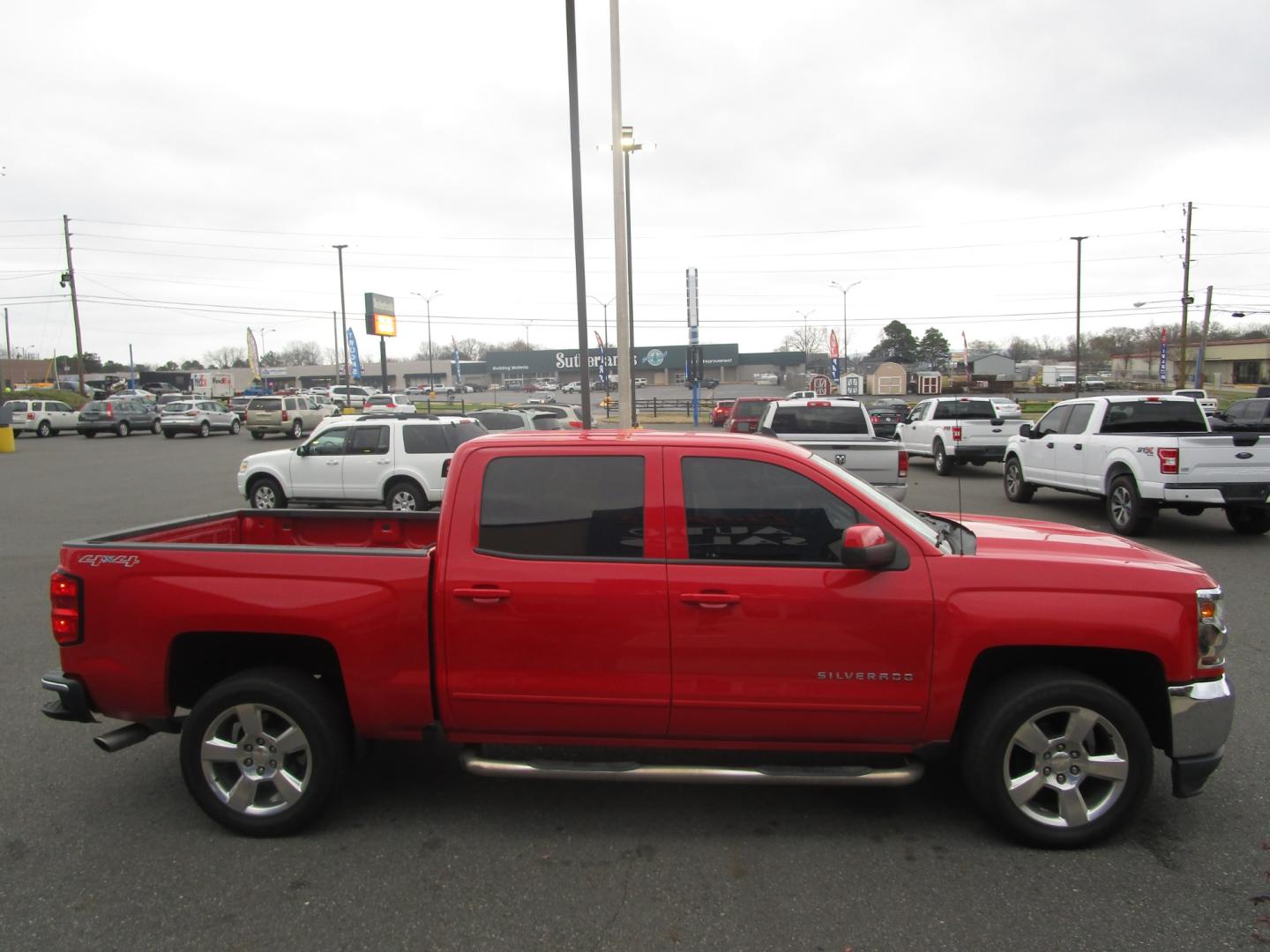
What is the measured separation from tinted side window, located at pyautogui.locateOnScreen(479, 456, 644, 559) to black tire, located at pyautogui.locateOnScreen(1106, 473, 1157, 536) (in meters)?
9.60

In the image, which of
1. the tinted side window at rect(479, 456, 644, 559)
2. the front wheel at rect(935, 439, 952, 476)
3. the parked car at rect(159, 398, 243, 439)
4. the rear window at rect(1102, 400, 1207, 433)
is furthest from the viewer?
the parked car at rect(159, 398, 243, 439)

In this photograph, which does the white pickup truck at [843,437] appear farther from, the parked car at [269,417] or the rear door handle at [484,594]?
the parked car at [269,417]

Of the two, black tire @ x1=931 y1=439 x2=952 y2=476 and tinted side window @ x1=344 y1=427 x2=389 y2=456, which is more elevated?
tinted side window @ x1=344 y1=427 x2=389 y2=456

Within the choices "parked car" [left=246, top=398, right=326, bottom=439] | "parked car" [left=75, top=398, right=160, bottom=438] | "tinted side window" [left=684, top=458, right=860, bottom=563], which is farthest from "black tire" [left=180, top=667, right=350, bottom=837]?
"parked car" [left=75, top=398, right=160, bottom=438]

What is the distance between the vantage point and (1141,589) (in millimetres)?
3439

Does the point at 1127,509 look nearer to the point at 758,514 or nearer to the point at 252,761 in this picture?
the point at 758,514

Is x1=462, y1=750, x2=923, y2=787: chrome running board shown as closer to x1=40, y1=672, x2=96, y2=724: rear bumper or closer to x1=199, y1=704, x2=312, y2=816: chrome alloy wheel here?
x1=199, y1=704, x2=312, y2=816: chrome alloy wheel

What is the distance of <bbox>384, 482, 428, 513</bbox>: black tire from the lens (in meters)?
13.9

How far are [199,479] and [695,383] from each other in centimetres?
2902

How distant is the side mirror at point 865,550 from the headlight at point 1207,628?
1295 millimetres

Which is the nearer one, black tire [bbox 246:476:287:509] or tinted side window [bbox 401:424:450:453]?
tinted side window [bbox 401:424:450:453]

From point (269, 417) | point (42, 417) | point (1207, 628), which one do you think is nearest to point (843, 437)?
point (1207, 628)

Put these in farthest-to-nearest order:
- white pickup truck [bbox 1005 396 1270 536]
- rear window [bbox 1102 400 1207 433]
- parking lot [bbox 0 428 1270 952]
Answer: rear window [bbox 1102 400 1207 433], white pickup truck [bbox 1005 396 1270 536], parking lot [bbox 0 428 1270 952]

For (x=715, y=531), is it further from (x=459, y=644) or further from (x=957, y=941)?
(x=957, y=941)
